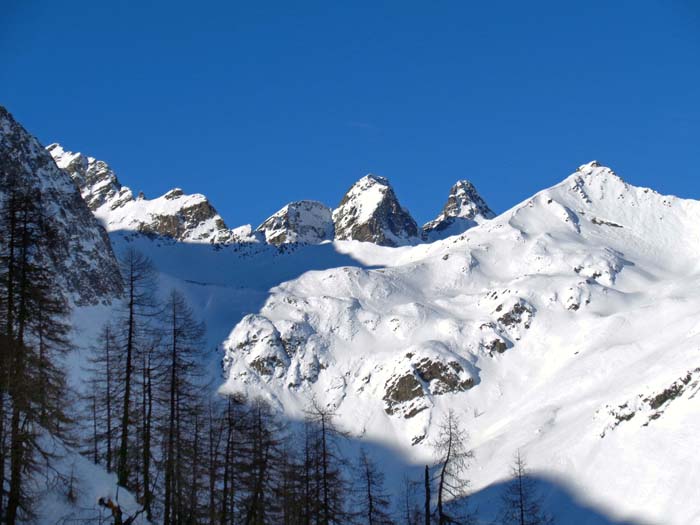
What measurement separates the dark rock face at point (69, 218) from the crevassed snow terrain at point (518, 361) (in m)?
27.0

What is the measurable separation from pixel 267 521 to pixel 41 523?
19935mm

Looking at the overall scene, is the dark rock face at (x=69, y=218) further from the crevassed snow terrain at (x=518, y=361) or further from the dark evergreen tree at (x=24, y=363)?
the dark evergreen tree at (x=24, y=363)

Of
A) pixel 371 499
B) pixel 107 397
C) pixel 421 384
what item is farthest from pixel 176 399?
pixel 421 384

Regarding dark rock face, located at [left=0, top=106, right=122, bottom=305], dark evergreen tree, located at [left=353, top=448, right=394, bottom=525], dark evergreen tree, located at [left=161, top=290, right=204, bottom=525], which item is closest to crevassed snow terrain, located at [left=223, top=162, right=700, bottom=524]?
dark rock face, located at [left=0, top=106, right=122, bottom=305]

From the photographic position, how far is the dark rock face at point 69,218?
144625mm

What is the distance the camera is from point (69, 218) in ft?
518

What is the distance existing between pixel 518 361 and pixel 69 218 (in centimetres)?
8381

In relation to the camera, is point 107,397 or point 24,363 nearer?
point 24,363

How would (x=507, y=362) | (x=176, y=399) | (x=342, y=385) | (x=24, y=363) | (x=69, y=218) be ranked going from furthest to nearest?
(x=69, y=218) → (x=342, y=385) → (x=507, y=362) → (x=176, y=399) → (x=24, y=363)

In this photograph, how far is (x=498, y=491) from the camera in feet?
315

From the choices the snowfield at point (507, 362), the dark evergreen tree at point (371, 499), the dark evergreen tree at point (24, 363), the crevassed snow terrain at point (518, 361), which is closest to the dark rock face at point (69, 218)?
the snowfield at point (507, 362)

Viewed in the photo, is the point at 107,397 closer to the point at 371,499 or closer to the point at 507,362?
the point at 371,499

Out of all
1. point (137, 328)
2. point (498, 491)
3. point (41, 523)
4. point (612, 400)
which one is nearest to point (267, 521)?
point (137, 328)

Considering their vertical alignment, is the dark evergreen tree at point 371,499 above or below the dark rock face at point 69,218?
below
